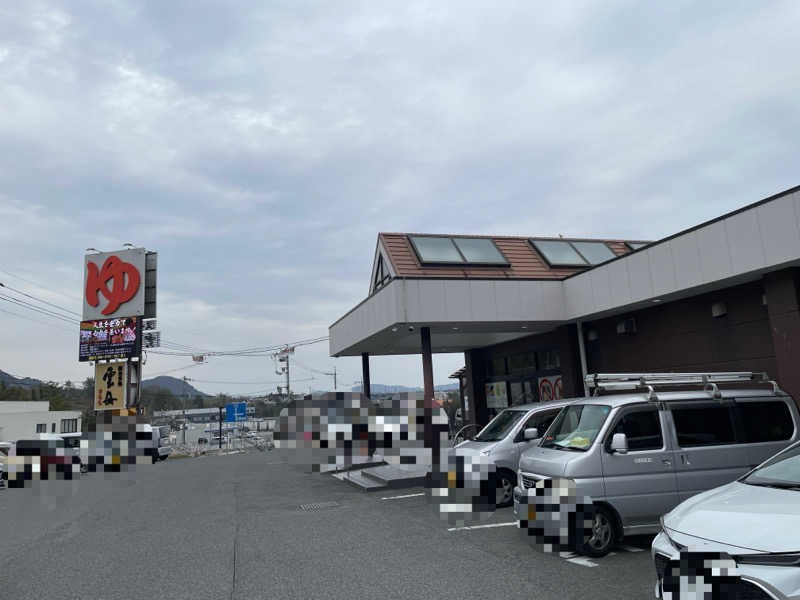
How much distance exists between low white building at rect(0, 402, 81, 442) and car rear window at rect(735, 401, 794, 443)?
4986 cm

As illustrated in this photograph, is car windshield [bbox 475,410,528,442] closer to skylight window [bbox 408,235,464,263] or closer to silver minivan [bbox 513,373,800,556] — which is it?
silver minivan [bbox 513,373,800,556]

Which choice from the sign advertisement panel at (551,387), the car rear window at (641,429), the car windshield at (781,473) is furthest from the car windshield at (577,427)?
the sign advertisement panel at (551,387)

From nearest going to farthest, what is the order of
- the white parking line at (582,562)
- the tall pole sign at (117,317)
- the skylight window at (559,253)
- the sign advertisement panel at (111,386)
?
the white parking line at (582,562) → the skylight window at (559,253) → the sign advertisement panel at (111,386) → the tall pole sign at (117,317)

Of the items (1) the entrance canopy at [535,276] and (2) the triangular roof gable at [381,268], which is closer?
(1) the entrance canopy at [535,276]

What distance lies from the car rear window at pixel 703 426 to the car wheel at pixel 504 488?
3.41 metres

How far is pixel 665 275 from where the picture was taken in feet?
36.7

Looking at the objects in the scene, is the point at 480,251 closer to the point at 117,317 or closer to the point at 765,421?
the point at 765,421

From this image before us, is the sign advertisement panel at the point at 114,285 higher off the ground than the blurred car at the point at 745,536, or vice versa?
the sign advertisement panel at the point at 114,285

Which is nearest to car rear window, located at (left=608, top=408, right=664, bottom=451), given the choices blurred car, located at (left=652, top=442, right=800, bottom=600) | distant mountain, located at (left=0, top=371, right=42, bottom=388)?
blurred car, located at (left=652, top=442, right=800, bottom=600)

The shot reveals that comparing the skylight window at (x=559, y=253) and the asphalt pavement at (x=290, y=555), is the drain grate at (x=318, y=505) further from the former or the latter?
the skylight window at (x=559, y=253)

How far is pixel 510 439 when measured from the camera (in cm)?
991

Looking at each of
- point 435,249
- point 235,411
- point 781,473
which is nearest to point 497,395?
point 435,249

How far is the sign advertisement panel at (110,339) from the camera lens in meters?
34.5

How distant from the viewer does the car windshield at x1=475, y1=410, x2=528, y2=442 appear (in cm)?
→ 1021
